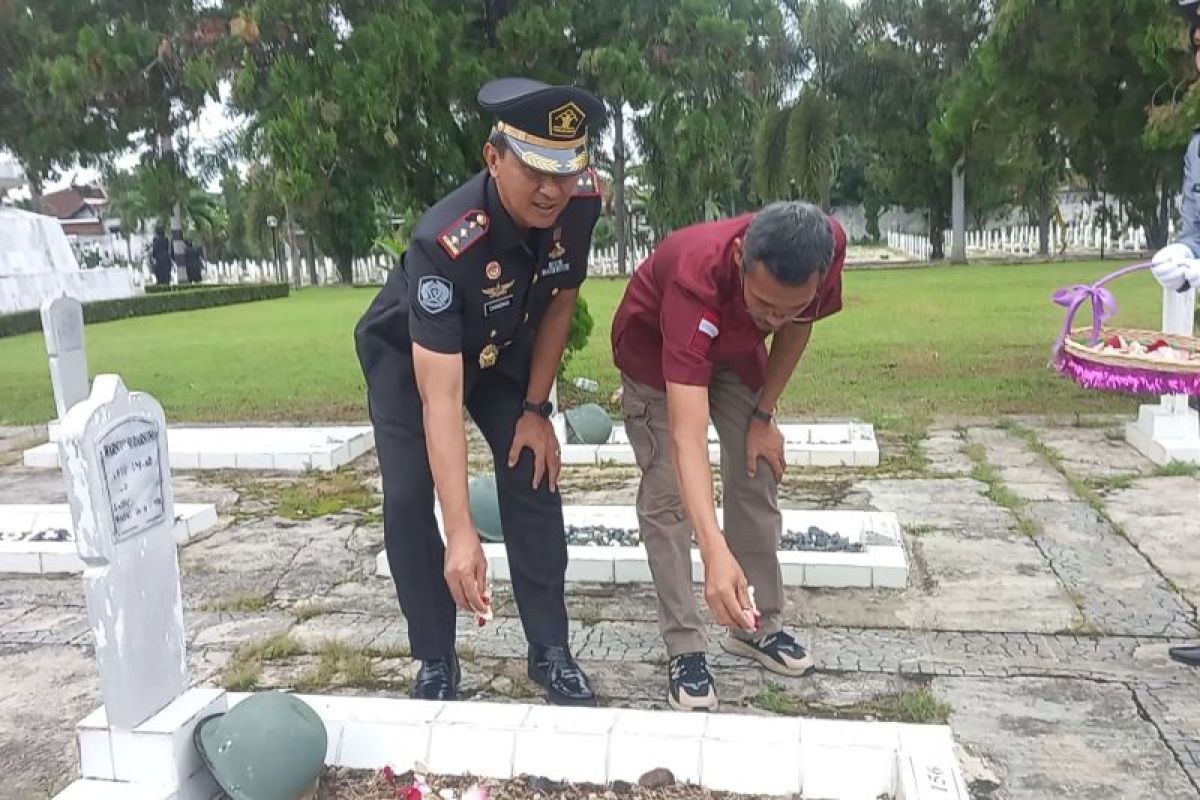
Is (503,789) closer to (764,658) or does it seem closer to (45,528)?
(764,658)

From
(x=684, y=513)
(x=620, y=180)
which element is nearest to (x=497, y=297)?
(x=684, y=513)

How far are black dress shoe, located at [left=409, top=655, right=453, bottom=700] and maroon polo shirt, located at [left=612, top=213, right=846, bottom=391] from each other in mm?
950

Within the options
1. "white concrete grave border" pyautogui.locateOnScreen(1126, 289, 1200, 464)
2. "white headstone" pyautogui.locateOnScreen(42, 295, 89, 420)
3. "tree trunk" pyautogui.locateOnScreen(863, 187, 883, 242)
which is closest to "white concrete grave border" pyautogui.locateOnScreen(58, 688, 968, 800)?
"white headstone" pyautogui.locateOnScreen(42, 295, 89, 420)

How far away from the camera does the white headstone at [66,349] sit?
114 inches

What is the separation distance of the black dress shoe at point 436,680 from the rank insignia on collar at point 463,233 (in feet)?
3.75

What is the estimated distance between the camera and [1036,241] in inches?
1272

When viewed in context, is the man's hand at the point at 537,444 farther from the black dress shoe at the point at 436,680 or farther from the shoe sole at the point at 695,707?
the shoe sole at the point at 695,707

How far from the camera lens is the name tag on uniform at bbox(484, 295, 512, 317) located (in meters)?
2.62

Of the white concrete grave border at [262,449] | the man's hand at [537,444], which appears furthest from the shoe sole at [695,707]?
the white concrete grave border at [262,449]

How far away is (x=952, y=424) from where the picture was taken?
6.86 meters

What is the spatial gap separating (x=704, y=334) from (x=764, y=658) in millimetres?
1175

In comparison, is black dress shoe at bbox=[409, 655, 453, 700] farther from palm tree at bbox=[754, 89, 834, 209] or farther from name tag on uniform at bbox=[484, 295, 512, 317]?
palm tree at bbox=[754, 89, 834, 209]

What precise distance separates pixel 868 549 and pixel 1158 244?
2545 cm

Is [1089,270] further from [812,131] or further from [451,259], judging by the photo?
[451,259]
